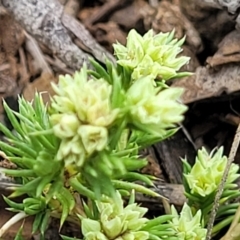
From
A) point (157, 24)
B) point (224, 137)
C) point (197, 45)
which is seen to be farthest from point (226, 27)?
point (224, 137)

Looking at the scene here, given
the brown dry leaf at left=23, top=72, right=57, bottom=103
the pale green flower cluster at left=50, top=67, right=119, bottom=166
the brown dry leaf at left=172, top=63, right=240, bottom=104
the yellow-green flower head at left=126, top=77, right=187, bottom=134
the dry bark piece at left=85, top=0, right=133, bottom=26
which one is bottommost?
the brown dry leaf at left=172, top=63, right=240, bottom=104

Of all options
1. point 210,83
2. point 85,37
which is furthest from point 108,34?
point 210,83

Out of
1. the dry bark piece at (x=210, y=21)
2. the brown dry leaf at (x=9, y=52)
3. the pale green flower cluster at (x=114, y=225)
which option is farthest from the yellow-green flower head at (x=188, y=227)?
the brown dry leaf at (x=9, y=52)

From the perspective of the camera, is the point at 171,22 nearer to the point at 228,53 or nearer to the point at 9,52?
the point at 228,53

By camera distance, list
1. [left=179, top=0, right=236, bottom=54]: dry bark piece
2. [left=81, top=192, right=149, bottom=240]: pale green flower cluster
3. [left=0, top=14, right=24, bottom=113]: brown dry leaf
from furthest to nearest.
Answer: [left=0, top=14, right=24, bottom=113]: brown dry leaf
[left=179, top=0, right=236, bottom=54]: dry bark piece
[left=81, top=192, right=149, bottom=240]: pale green flower cluster

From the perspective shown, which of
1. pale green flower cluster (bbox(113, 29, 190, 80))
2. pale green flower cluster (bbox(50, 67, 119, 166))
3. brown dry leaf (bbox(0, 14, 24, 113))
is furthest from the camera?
brown dry leaf (bbox(0, 14, 24, 113))

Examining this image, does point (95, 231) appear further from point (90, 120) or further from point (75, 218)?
point (90, 120)

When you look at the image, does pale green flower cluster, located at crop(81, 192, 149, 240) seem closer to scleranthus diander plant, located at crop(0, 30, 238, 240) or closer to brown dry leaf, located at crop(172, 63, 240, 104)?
scleranthus diander plant, located at crop(0, 30, 238, 240)

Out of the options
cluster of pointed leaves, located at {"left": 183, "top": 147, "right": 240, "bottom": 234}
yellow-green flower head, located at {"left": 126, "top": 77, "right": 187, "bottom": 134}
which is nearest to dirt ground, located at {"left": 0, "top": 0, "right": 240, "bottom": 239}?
cluster of pointed leaves, located at {"left": 183, "top": 147, "right": 240, "bottom": 234}
